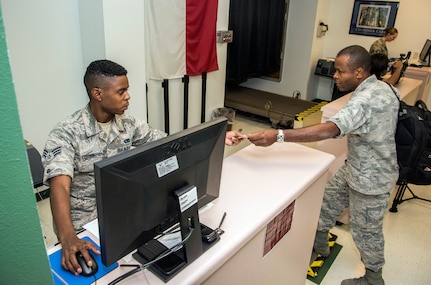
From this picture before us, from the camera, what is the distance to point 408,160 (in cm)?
203

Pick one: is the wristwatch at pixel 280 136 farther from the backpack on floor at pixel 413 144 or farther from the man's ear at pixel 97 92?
the man's ear at pixel 97 92

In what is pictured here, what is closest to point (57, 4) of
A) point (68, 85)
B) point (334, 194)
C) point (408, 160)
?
point (68, 85)

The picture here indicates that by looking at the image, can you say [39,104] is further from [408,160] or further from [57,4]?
[408,160]

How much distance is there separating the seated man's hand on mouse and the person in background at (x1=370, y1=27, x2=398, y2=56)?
515 centimetres

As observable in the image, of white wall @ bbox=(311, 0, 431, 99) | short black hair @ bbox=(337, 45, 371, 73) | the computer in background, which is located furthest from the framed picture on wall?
short black hair @ bbox=(337, 45, 371, 73)

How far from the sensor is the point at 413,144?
1.97 m

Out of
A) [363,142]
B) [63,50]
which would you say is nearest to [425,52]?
[363,142]

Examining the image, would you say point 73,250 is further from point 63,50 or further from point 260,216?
point 63,50

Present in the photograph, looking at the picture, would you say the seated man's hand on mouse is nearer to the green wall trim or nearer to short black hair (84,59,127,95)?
the green wall trim

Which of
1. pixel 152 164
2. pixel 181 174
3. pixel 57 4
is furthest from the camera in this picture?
pixel 57 4

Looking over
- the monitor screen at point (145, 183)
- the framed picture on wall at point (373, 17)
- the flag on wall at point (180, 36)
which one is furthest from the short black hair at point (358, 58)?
the framed picture on wall at point (373, 17)

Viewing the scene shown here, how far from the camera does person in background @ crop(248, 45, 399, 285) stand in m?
1.79

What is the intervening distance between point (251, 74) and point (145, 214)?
16.4 feet

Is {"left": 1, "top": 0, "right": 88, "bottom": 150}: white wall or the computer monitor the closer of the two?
{"left": 1, "top": 0, "right": 88, "bottom": 150}: white wall
